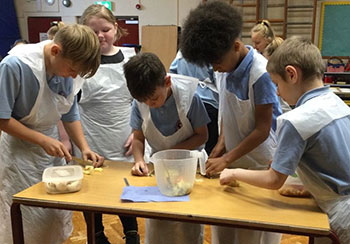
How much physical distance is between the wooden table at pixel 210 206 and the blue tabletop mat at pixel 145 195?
2 cm

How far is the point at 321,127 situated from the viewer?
3.41 feet

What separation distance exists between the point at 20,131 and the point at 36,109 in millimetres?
110

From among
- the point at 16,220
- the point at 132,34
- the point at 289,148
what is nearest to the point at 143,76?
the point at 289,148

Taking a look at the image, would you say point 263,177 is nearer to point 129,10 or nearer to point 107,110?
point 107,110

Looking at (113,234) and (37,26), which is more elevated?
(37,26)

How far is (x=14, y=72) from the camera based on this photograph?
1306mm

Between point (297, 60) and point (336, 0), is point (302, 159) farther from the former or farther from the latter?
point (336, 0)

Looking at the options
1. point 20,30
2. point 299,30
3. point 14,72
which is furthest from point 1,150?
point 20,30

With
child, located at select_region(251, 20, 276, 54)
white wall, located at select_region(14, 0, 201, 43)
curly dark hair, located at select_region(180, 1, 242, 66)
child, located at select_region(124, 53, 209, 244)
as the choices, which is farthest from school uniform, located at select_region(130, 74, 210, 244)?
white wall, located at select_region(14, 0, 201, 43)

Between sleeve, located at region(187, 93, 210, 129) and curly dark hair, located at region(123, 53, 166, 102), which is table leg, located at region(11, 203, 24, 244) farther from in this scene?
sleeve, located at region(187, 93, 210, 129)

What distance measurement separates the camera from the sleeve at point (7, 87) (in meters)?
1.29

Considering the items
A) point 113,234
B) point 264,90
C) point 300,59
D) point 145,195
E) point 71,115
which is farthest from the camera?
point 113,234

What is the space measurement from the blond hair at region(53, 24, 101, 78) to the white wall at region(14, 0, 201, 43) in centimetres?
406

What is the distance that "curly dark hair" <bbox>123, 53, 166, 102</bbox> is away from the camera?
1.29m
